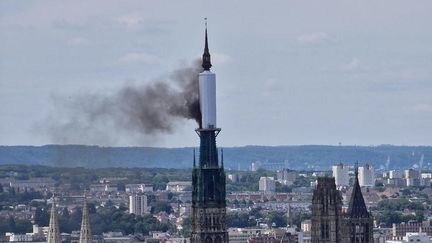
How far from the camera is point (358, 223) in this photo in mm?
91188

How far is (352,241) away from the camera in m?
90.2

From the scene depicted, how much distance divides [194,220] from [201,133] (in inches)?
118

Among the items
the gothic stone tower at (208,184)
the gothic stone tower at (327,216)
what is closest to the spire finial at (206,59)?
the gothic stone tower at (208,184)

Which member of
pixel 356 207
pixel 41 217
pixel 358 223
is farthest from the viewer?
pixel 41 217

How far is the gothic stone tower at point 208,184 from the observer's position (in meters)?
78.9

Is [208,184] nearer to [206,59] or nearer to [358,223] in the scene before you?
[206,59]

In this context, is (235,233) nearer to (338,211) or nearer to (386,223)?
(386,223)

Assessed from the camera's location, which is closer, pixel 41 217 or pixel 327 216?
pixel 327 216

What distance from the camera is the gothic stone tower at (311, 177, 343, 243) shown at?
88938 mm

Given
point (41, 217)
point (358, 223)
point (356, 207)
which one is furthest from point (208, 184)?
point (41, 217)

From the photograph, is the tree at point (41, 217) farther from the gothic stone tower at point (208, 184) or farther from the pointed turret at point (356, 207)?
the gothic stone tower at point (208, 184)

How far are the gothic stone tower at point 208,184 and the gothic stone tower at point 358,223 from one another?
11864 millimetres

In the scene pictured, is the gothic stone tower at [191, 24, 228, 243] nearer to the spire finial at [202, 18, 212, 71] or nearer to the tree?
the spire finial at [202, 18, 212, 71]

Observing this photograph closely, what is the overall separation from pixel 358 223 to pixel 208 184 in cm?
1337
